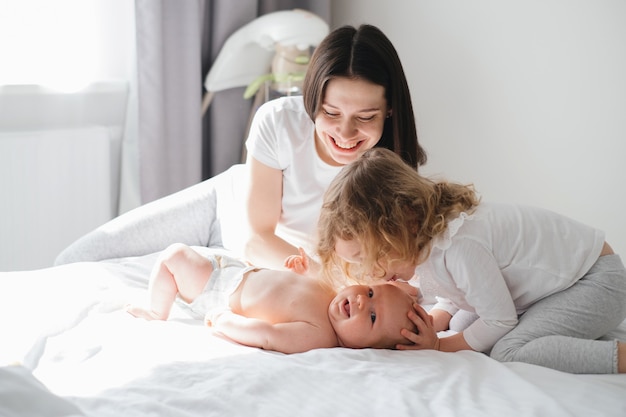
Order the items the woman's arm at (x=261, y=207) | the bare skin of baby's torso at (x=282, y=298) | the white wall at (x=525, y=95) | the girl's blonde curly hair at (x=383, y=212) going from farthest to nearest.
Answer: the white wall at (x=525, y=95) < the woman's arm at (x=261, y=207) < the bare skin of baby's torso at (x=282, y=298) < the girl's blonde curly hair at (x=383, y=212)

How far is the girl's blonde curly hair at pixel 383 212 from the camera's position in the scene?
1.49m

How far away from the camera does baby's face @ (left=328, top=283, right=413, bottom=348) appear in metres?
1.56

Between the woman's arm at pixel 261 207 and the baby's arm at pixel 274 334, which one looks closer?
the baby's arm at pixel 274 334

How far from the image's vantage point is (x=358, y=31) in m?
1.87

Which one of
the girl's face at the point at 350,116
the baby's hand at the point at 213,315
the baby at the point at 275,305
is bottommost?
the baby's hand at the point at 213,315

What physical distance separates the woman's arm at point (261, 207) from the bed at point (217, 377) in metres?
0.35

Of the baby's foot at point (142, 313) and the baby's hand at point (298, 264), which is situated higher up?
the baby's hand at point (298, 264)

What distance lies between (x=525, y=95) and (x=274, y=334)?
171 cm

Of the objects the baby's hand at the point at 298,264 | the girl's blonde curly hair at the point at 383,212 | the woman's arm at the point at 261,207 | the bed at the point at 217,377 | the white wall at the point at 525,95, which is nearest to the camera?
the bed at the point at 217,377

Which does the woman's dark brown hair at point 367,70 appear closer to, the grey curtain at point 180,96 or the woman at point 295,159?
the woman at point 295,159

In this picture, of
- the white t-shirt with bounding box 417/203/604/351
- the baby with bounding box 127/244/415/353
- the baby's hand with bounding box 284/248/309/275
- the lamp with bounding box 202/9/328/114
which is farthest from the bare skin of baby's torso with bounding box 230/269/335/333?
the lamp with bounding box 202/9/328/114

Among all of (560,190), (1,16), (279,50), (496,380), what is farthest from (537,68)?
(1,16)

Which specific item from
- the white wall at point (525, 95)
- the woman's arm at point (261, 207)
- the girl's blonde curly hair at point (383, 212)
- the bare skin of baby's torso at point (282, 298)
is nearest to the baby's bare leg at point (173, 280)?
the bare skin of baby's torso at point (282, 298)

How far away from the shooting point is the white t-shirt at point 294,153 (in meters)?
A: 2.05
